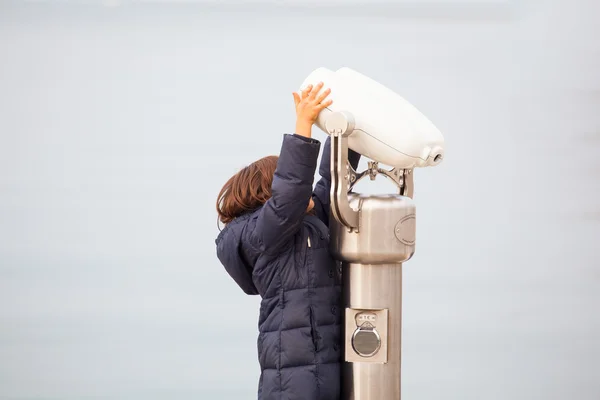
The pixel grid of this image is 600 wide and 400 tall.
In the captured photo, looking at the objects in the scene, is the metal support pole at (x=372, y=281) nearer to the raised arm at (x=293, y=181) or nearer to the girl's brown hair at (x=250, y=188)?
the raised arm at (x=293, y=181)

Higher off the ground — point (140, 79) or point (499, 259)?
point (140, 79)

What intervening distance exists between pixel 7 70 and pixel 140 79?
588mm

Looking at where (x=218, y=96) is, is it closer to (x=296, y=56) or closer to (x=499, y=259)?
(x=296, y=56)

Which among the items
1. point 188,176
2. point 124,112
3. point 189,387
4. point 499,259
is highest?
point 124,112

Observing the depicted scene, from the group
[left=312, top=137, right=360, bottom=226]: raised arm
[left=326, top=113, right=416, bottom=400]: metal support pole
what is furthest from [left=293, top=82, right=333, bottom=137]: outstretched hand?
[left=312, top=137, right=360, bottom=226]: raised arm

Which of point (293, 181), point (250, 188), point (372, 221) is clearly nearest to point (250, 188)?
point (250, 188)

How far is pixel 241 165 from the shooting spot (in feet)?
11.4

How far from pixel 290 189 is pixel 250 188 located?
A: 0.69ft

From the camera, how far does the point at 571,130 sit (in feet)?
11.3

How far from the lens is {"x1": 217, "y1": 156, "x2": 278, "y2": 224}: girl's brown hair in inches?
79.9

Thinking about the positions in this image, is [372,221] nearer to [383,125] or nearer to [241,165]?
[383,125]

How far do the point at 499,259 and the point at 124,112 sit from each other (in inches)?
66.6

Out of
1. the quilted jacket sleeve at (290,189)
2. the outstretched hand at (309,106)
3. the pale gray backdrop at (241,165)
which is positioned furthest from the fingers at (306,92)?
the pale gray backdrop at (241,165)

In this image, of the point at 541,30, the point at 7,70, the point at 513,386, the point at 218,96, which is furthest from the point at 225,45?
the point at 513,386
